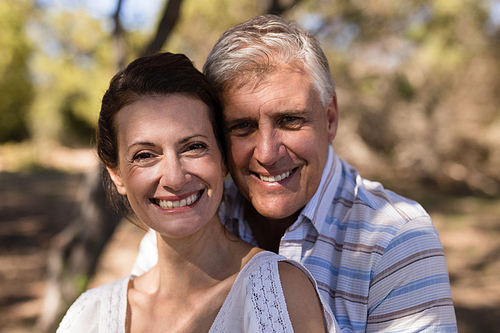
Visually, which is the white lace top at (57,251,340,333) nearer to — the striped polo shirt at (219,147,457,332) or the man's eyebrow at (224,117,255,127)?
the striped polo shirt at (219,147,457,332)

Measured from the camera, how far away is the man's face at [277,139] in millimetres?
1880

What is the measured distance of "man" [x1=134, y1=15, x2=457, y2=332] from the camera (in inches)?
67.4

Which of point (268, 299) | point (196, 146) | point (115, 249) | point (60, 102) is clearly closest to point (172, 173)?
point (196, 146)

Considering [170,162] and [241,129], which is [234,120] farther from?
[170,162]

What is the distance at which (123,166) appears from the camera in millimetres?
1697

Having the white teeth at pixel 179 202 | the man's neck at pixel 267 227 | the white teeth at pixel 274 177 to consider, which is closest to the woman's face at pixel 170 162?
the white teeth at pixel 179 202

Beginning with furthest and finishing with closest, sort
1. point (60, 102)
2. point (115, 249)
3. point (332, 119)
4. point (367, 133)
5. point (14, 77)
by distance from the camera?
point (60, 102), point (14, 77), point (367, 133), point (115, 249), point (332, 119)

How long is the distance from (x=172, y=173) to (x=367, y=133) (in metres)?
10.6

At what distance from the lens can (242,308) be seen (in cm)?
153

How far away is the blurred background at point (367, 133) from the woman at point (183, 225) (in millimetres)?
2321

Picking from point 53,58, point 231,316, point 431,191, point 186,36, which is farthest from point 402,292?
point 53,58

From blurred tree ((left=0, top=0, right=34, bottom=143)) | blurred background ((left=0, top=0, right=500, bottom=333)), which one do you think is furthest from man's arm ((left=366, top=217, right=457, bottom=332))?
blurred tree ((left=0, top=0, right=34, bottom=143))

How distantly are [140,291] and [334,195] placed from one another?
41.7 inches

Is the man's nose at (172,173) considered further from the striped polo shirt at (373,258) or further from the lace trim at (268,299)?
the striped polo shirt at (373,258)
